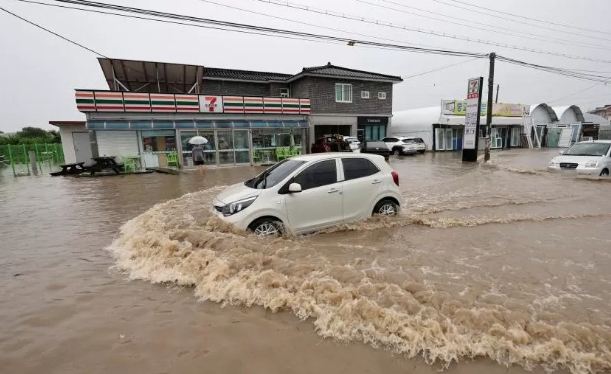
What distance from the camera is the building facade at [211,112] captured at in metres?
16.3

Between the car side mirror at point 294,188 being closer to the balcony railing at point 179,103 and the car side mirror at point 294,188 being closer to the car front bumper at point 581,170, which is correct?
the car front bumper at point 581,170

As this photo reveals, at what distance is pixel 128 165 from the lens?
16.5 m

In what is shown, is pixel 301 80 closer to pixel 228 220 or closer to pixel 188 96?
pixel 188 96

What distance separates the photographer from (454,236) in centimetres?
572

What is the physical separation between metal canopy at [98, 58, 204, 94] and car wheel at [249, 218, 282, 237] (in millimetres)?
15711

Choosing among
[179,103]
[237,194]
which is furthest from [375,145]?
[237,194]

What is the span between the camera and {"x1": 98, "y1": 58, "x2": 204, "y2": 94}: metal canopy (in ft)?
56.2

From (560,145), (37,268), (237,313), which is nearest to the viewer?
(237,313)

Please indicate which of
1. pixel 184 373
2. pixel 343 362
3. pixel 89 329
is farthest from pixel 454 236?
pixel 89 329

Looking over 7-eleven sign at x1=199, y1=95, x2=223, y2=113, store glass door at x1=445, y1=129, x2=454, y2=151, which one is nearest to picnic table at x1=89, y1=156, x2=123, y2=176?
7-eleven sign at x1=199, y1=95, x2=223, y2=113

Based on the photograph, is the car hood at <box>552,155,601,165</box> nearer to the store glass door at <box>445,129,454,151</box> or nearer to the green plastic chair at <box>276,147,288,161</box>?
the green plastic chair at <box>276,147,288,161</box>

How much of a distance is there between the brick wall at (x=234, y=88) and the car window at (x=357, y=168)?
1877 centimetres

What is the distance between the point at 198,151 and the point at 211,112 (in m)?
3.21

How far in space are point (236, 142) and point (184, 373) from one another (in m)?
17.4
